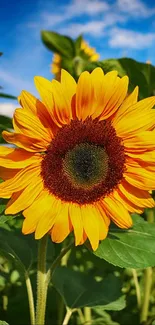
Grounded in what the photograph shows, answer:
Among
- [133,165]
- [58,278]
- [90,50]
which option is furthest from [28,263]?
[90,50]

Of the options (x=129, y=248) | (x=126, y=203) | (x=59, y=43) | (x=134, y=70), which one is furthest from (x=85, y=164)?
(x=59, y=43)

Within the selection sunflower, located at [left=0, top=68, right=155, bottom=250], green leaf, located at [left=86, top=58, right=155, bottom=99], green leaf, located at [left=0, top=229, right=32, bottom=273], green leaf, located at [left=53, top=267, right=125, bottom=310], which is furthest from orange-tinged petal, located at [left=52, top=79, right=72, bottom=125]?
green leaf, located at [left=53, top=267, right=125, bottom=310]

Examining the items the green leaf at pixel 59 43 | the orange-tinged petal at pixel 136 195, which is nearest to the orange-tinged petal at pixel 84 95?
the orange-tinged petal at pixel 136 195

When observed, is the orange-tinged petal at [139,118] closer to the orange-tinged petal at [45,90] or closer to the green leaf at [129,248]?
the orange-tinged petal at [45,90]

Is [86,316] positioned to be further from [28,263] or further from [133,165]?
[133,165]

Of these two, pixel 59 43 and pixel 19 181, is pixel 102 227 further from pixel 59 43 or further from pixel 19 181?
pixel 59 43
